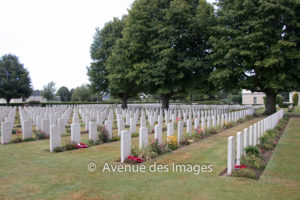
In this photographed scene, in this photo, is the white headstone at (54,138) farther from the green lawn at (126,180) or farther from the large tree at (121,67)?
the large tree at (121,67)

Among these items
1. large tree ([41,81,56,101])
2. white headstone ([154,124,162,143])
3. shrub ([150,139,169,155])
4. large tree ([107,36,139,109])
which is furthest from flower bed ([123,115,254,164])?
large tree ([41,81,56,101])

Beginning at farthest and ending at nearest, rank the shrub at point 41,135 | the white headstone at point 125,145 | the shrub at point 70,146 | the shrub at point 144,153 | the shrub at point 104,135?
the shrub at point 41,135 → the shrub at point 104,135 → the shrub at point 70,146 → the shrub at point 144,153 → the white headstone at point 125,145

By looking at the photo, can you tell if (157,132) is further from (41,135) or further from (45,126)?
(45,126)

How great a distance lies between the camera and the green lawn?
180 inches

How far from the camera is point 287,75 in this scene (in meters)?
19.9

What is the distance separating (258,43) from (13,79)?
134 feet

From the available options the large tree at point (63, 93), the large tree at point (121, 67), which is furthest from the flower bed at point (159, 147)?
the large tree at point (63, 93)

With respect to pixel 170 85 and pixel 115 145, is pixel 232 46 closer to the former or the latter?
pixel 170 85

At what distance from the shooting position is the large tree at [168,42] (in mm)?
21781

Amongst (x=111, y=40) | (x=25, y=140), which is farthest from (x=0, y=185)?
(x=111, y=40)

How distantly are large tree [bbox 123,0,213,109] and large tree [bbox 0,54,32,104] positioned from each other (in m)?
28.2

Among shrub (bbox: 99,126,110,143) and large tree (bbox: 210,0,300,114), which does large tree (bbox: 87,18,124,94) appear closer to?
large tree (bbox: 210,0,300,114)

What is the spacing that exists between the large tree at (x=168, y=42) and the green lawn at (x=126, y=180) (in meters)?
14.9

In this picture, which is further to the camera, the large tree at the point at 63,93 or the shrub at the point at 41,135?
the large tree at the point at 63,93
